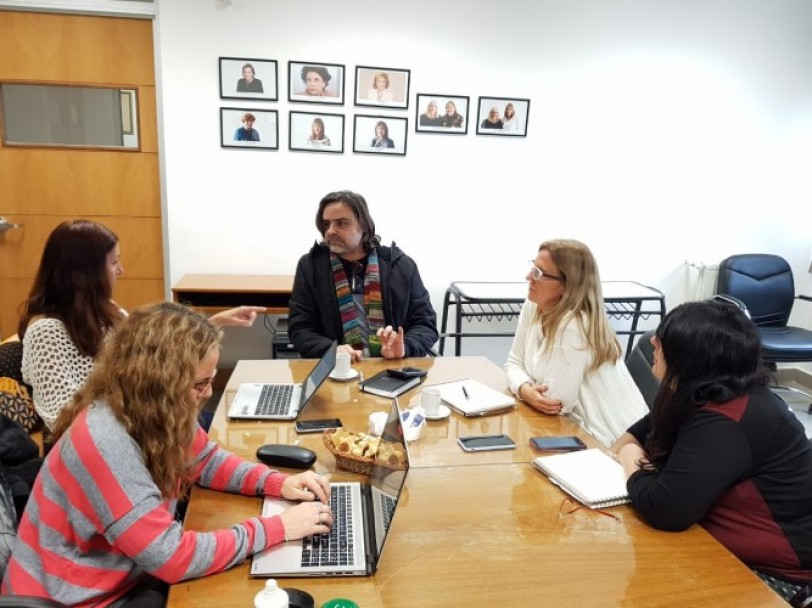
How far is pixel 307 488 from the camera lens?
121 centimetres

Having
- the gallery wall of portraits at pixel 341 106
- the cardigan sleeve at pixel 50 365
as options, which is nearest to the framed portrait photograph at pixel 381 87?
the gallery wall of portraits at pixel 341 106

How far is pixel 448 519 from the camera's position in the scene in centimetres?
117

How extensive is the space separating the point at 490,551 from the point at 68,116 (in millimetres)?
3773

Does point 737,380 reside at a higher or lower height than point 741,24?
lower

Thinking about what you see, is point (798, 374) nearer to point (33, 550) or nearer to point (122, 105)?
point (33, 550)

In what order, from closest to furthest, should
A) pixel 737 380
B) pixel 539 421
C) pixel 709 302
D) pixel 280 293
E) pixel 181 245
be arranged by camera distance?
pixel 737 380, pixel 709 302, pixel 539 421, pixel 280 293, pixel 181 245

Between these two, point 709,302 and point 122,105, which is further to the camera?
point 122,105

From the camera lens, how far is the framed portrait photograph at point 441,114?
3.67 m

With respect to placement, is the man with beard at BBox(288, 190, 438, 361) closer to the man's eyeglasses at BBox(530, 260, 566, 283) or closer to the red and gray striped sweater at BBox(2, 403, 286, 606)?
the man's eyeglasses at BBox(530, 260, 566, 283)

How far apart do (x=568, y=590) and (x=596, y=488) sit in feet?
1.15

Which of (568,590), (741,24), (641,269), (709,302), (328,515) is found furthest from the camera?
(641,269)

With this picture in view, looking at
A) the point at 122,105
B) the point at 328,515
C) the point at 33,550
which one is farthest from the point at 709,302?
the point at 122,105

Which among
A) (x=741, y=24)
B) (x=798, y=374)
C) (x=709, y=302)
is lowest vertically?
(x=798, y=374)

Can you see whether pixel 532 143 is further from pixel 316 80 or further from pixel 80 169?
pixel 80 169
